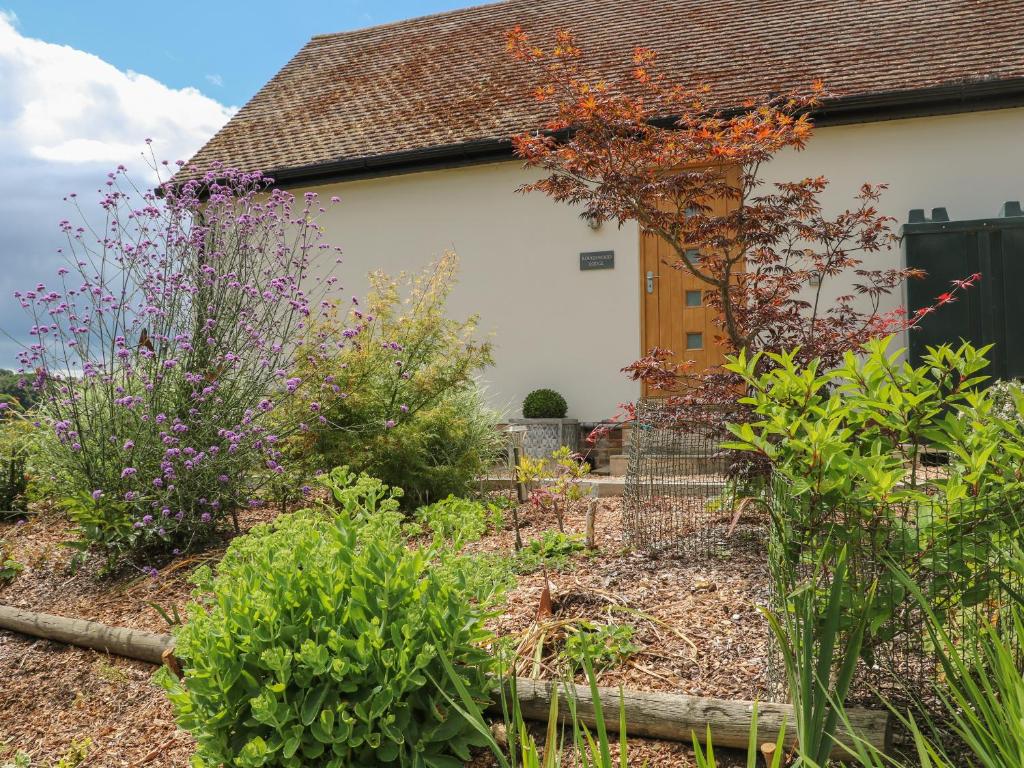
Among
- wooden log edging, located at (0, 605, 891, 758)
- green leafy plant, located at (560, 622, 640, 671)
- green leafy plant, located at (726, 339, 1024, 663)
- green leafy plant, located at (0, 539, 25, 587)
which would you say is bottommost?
green leafy plant, located at (0, 539, 25, 587)

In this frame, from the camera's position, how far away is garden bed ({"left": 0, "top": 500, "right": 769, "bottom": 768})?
2.84m

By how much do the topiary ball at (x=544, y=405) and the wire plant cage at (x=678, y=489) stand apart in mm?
4132

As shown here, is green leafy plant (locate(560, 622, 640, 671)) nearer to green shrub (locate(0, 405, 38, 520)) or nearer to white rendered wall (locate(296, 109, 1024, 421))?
green shrub (locate(0, 405, 38, 520))

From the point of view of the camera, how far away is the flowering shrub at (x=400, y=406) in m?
5.13

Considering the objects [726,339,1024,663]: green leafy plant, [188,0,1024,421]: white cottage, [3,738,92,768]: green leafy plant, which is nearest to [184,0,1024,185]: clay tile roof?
[188,0,1024,421]: white cottage

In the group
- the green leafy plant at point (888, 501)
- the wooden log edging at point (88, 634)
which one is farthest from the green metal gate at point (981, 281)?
the wooden log edging at point (88, 634)

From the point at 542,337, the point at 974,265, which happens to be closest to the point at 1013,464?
the point at 974,265

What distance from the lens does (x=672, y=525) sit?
14.3ft

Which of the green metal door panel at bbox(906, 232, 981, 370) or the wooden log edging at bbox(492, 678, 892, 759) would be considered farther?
the green metal door panel at bbox(906, 232, 981, 370)

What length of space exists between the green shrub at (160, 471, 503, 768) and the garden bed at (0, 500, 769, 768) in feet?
1.16

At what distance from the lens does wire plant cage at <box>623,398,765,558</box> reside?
4.10m

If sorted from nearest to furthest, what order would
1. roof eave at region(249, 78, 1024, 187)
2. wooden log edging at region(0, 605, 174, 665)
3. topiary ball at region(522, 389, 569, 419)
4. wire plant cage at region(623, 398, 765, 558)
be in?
wooden log edging at region(0, 605, 174, 665)
wire plant cage at region(623, 398, 765, 558)
roof eave at region(249, 78, 1024, 187)
topiary ball at region(522, 389, 569, 419)

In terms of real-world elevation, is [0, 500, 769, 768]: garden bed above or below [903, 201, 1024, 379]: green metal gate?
below

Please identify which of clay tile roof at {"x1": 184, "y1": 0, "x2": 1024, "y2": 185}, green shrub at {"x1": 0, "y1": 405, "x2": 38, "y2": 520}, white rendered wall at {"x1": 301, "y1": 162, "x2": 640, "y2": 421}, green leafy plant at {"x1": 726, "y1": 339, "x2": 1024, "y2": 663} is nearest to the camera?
green leafy plant at {"x1": 726, "y1": 339, "x2": 1024, "y2": 663}
